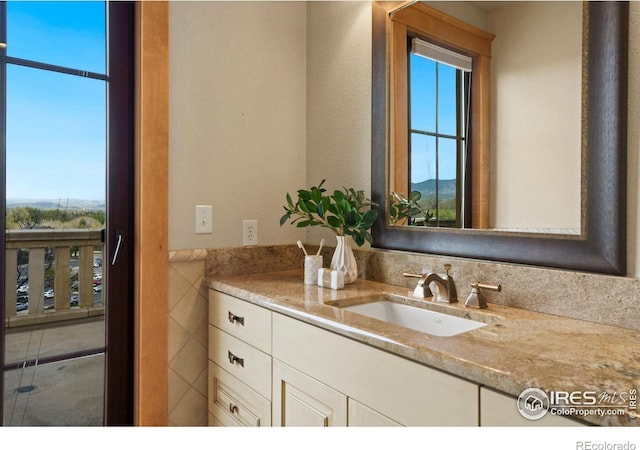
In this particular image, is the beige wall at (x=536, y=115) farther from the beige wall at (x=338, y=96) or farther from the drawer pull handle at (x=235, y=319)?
the drawer pull handle at (x=235, y=319)

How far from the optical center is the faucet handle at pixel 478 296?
3.91 ft

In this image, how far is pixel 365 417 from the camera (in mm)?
975

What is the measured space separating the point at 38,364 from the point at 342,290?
1115mm

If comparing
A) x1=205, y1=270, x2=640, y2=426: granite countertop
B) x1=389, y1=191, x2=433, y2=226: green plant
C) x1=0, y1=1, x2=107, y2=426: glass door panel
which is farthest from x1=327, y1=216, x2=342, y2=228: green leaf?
x1=0, y1=1, x2=107, y2=426: glass door panel

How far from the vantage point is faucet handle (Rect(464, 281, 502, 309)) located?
1.19 m

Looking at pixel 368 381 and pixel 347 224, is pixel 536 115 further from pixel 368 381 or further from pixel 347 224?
pixel 368 381

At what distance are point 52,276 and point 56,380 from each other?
A: 1.25 feet

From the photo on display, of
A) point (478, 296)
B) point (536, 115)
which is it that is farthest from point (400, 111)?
point (478, 296)

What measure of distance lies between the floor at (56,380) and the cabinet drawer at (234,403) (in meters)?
0.42

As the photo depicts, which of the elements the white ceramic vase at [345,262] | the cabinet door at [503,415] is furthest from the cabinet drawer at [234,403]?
the cabinet door at [503,415]

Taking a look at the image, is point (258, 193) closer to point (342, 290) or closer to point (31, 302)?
point (342, 290)

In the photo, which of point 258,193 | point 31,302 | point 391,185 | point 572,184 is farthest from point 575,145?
point 31,302

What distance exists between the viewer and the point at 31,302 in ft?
4.70
